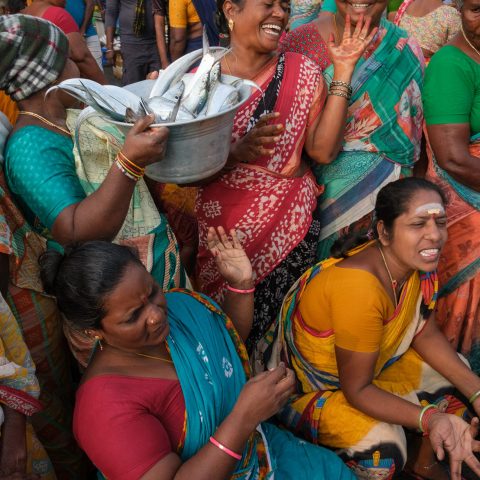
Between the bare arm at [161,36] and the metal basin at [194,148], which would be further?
the bare arm at [161,36]

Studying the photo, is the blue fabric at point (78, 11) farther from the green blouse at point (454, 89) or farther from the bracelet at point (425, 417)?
the bracelet at point (425, 417)

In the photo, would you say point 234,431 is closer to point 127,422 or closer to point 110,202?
point 127,422

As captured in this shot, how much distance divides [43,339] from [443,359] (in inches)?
60.9

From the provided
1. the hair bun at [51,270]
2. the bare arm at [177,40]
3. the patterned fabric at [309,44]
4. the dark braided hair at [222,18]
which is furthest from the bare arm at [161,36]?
the hair bun at [51,270]

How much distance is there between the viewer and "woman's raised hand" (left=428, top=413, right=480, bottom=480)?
1.92 metres

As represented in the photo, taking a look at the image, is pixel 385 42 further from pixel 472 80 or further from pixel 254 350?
pixel 254 350

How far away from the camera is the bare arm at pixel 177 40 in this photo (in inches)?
195

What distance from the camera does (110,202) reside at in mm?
1743

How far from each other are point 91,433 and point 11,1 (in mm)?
3198

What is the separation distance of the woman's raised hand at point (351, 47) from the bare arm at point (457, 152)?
0.58m

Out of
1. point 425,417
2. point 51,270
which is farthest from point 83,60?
point 425,417

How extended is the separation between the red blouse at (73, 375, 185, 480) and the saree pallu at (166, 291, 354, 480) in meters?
0.05

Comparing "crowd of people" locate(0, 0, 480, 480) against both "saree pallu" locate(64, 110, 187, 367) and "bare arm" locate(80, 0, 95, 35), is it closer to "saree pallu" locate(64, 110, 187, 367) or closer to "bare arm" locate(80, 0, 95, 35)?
"saree pallu" locate(64, 110, 187, 367)

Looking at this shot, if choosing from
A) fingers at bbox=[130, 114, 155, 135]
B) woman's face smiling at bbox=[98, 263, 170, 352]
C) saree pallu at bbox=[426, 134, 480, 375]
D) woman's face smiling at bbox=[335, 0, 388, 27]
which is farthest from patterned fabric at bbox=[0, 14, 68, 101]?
saree pallu at bbox=[426, 134, 480, 375]
